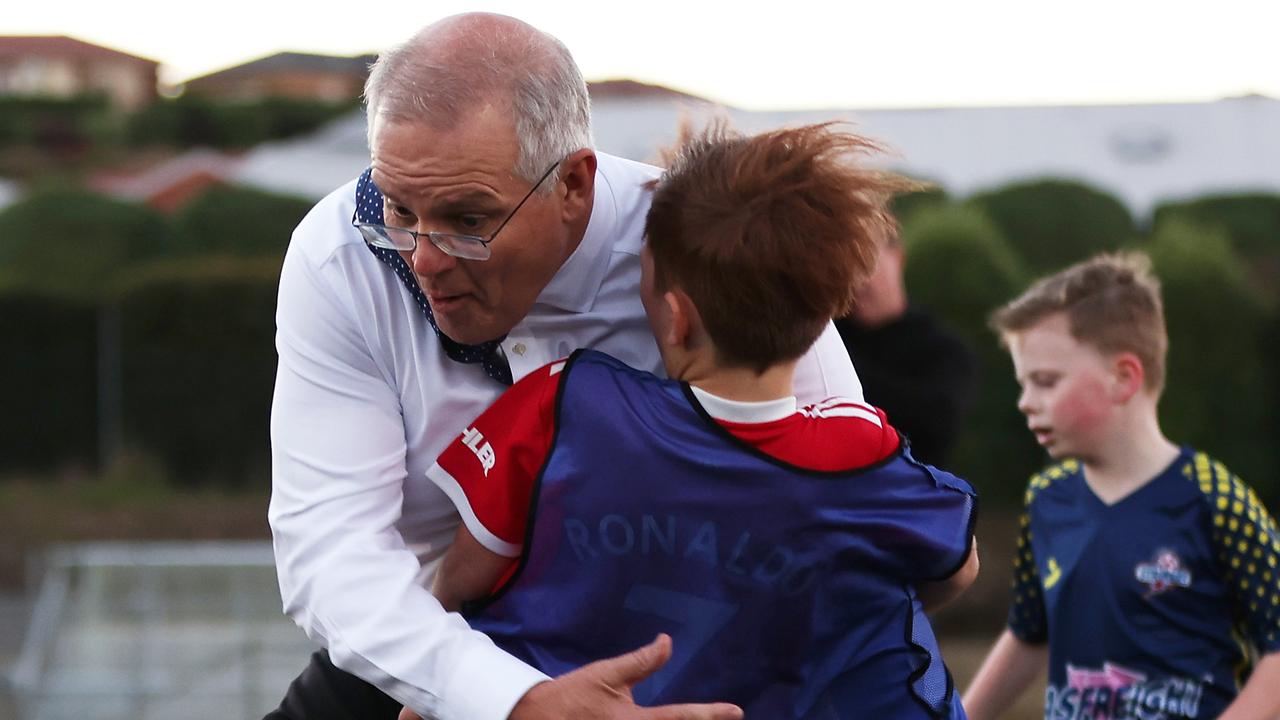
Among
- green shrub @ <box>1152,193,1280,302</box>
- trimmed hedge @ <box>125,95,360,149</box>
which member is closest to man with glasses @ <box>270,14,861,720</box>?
green shrub @ <box>1152,193,1280,302</box>

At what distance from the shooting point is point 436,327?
242 cm

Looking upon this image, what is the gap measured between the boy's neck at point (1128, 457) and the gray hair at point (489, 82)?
167cm

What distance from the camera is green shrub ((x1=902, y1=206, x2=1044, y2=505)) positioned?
12062mm

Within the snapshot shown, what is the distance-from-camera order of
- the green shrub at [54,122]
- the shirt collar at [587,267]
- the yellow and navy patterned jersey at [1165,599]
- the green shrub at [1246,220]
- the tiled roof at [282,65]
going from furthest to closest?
1. the tiled roof at [282,65]
2. the green shrub at [54,122]
3. the green shrub at [1246,220]
4. the yellow and navy patterned jersey at [1165,599]
5. the shirt collar at [587,267]

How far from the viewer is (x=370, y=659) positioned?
2.18m

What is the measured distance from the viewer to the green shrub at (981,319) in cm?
1206

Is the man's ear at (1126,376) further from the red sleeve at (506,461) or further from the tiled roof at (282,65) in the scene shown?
the tiled roof at (282,65)

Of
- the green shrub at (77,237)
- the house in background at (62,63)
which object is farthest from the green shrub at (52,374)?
the house in background at (62,63)

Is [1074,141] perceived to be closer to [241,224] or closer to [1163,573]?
[241,224]

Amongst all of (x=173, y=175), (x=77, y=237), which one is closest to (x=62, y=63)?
(x=173, y=175)

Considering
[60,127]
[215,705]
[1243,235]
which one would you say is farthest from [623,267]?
[60,127]

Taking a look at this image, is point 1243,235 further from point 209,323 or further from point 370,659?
point 370,659

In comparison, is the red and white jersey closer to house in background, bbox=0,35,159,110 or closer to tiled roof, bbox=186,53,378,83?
tiled roof, bbox=186,53,378,83

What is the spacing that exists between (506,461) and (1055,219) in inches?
488
